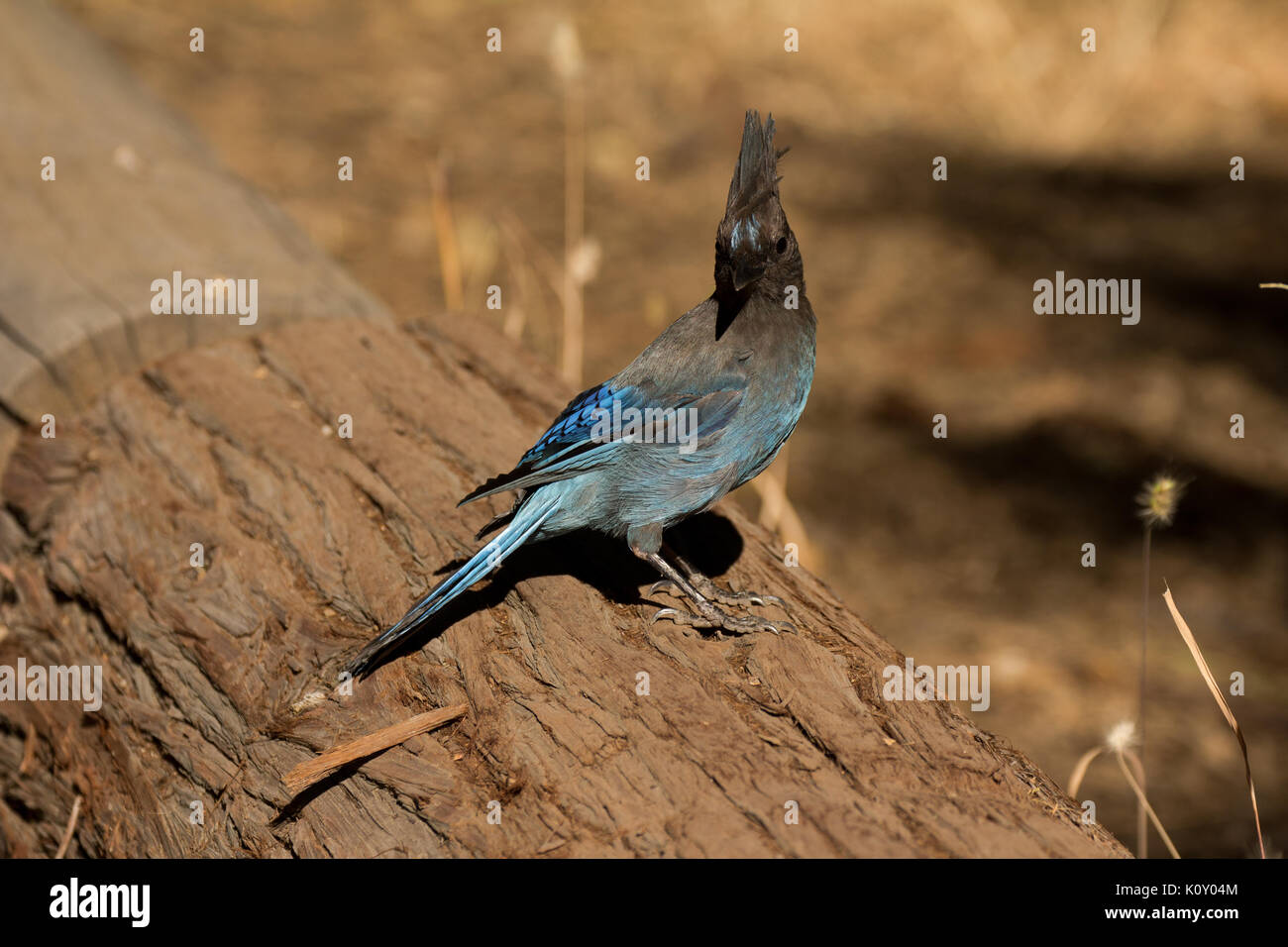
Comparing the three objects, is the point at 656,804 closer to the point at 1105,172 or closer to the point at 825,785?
→ the point at 825,785

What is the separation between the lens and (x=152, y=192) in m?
4.47

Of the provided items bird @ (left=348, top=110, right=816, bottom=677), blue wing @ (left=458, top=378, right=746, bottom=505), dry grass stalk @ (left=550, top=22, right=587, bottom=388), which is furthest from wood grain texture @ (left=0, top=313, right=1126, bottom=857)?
dry grass stalk @ (left=550, top=22, right=587, bottom=388)

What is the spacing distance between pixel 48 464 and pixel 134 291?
0.68 meters

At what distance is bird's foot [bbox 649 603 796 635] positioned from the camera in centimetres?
306

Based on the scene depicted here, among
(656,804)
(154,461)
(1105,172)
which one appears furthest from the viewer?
(1105,172)

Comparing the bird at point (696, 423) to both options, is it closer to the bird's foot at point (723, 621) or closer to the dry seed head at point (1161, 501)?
the bird's foot at point (723, 621)

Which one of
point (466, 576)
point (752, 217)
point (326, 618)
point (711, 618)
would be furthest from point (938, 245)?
point (326, 618)

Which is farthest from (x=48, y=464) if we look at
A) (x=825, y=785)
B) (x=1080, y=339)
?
(x=1080, y=339)

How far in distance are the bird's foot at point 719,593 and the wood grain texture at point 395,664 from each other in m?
0.06

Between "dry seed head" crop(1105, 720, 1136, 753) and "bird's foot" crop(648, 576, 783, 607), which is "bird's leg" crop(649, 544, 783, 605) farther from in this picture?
"dry seed head" crop(1105, 720, 1136, 753)

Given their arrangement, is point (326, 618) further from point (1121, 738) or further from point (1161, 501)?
point (1161, 501)

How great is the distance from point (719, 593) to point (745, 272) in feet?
2.88
